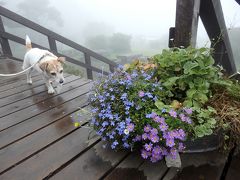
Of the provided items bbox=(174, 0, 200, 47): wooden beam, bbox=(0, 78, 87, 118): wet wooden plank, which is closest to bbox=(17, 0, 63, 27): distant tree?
bbox=(0, 78, 87, 118): wet wooden plank

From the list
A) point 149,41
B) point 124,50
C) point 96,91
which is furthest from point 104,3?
point 96,91

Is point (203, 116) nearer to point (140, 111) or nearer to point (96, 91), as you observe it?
point (140, 111)

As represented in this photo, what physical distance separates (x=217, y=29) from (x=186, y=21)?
498 millimetres

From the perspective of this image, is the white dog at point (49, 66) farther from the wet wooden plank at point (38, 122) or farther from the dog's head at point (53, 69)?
the wet wooden plank at point (38, 122)

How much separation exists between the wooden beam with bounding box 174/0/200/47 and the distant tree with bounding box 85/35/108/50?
124 feet

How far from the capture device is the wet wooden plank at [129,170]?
1348 mm

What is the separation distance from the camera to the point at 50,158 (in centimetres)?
155

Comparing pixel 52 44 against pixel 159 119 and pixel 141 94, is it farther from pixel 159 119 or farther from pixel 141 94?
pixel 159 119

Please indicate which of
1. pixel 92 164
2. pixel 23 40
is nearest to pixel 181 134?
pixel 92 164

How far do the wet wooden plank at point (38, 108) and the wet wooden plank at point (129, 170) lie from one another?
121 cm

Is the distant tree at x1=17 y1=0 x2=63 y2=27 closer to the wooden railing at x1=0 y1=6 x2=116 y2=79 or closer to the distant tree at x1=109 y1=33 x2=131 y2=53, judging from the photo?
the distant tree at x1=109 y1=33 x2=131 y2=53

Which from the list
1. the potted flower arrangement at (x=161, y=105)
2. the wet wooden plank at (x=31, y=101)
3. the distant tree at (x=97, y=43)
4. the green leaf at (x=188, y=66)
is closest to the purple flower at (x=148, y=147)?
the potted flower arrangement at (x=161, y=105)

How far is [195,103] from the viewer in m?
1.41

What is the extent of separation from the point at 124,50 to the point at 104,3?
24028mm
